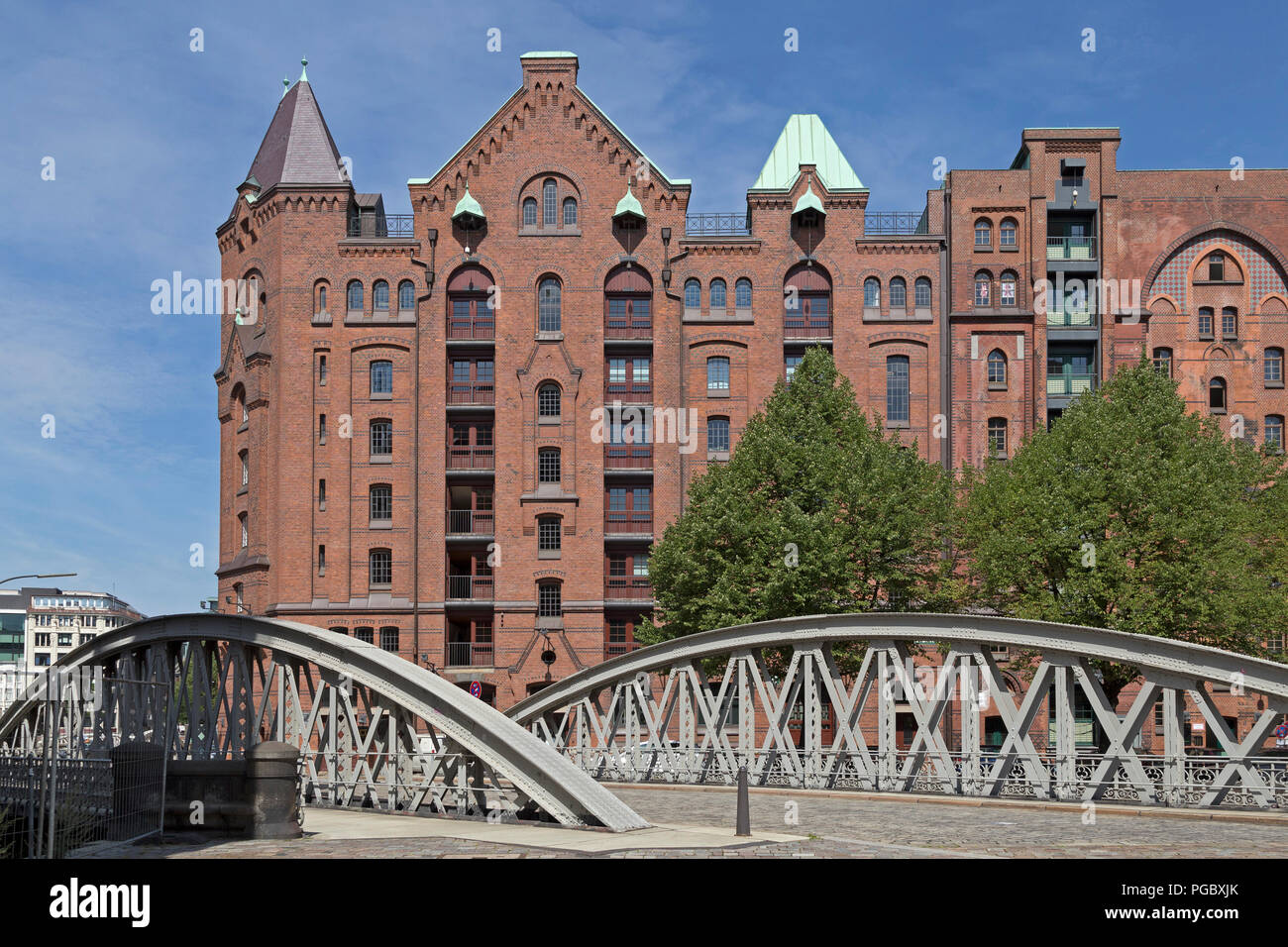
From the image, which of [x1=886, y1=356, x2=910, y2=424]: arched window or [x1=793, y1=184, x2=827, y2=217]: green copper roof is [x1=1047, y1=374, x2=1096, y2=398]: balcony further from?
[x1=793, y1=184, x2=827, y2=217]: green copper roof

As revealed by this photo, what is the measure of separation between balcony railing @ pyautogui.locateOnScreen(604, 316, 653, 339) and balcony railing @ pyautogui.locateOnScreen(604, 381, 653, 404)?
1.78 meters

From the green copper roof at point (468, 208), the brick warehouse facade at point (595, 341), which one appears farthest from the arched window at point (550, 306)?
the green copper roof at point (468, 208)

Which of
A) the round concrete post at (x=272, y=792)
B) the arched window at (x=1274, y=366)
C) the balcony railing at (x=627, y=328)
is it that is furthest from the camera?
the arched window at (x=1274, y=366)

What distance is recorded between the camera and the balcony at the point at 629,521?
4891 cm

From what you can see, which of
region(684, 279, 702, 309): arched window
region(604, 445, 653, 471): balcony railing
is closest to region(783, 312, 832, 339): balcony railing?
region(684, 279, 702, 309): arched window

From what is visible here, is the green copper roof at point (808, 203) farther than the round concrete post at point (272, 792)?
Yes

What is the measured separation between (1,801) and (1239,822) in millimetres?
16437

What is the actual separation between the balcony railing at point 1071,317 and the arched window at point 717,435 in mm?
12925

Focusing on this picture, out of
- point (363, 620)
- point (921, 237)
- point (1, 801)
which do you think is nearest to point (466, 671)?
point (363, 620)

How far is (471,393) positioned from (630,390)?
609 centimetres

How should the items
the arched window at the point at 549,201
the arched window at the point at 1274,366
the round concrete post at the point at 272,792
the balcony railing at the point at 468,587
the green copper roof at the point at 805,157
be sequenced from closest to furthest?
the round concrete post at the point at 272,792 < the balcony railing at the point at 468,587 < the arched window at the point at 549,201 < the arched window at the point at 1274,366 < the green copper roof at the point at 805,157

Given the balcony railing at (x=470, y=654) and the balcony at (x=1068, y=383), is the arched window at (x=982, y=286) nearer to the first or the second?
the balcony at (x=1068, y=383)

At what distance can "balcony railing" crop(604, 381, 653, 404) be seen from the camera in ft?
163
